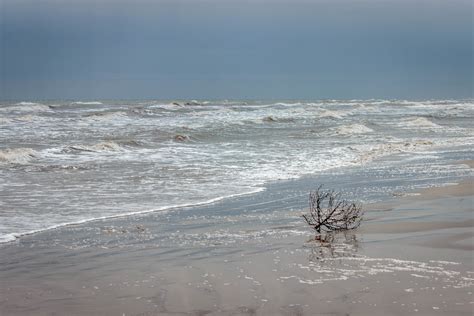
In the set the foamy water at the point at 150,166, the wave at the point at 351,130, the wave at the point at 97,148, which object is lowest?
the foamy water at the point at 150,166

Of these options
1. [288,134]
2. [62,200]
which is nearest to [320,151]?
[288,134]

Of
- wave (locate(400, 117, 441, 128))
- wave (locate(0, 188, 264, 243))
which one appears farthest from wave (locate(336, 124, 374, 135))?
wave (locate(0, 188, 264, 243))

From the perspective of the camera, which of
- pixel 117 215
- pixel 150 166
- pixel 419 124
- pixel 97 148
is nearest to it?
pixel 117 215

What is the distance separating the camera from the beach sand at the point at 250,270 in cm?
401

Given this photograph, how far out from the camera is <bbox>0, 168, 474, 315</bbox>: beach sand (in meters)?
4.01

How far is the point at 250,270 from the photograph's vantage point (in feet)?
16.2

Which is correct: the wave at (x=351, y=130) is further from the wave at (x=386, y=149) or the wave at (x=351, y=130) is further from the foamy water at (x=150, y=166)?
the wave at (x=386, y=149)

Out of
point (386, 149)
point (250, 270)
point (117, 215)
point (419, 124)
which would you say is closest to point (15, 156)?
point (117, 215)

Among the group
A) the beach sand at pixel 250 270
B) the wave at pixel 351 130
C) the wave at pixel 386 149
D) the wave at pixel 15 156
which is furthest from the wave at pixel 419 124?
the beach sand at pixel 250 270

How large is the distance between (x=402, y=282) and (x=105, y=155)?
14497 millimetres

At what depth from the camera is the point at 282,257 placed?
5312mm

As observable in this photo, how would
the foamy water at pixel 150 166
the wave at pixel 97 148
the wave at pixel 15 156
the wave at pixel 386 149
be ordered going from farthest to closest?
the wave at pixel 97 148
the wave at pixel 386 149
the wave at pixel 15 156
the foamy water at pixel 150 166

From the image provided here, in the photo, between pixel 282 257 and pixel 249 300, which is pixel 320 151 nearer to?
pixel 282 257

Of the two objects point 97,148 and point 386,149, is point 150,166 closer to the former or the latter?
point 97,148
